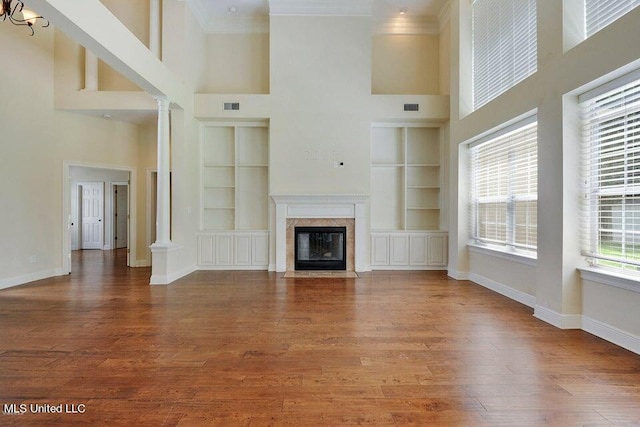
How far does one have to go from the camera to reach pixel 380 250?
6590 millimetres

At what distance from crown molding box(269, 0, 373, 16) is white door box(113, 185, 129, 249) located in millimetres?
7059

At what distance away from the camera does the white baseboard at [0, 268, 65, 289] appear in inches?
199

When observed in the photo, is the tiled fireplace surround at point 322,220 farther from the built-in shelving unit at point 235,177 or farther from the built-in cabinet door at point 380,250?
the built-in shelving unit at point 235,177

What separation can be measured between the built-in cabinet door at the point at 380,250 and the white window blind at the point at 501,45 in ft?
9.46

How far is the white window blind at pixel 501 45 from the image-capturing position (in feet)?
13.4

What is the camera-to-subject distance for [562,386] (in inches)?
87.5

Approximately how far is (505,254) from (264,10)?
615cm

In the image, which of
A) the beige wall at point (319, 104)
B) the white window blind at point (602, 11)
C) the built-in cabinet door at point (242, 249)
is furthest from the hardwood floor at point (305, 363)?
the white window blind at point (602, 11)

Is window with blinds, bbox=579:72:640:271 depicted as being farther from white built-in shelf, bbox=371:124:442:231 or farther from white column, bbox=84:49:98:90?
white column, bbox=84:49:98:90

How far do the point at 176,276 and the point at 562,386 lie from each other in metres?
5.28

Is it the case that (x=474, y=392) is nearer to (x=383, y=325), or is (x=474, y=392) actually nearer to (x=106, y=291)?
(x=383, y=325)

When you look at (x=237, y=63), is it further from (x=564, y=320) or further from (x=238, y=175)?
(x=564, y=320)

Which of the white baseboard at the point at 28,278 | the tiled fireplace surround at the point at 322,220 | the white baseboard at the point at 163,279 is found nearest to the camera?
the white baseboard at the point at 28,278

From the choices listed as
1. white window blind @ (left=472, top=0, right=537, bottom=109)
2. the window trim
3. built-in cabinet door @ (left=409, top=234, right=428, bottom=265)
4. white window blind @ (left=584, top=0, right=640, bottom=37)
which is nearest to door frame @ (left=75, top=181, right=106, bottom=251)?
built-in cabinet door @ (left=409, top=234, right=428, bottom=265)
